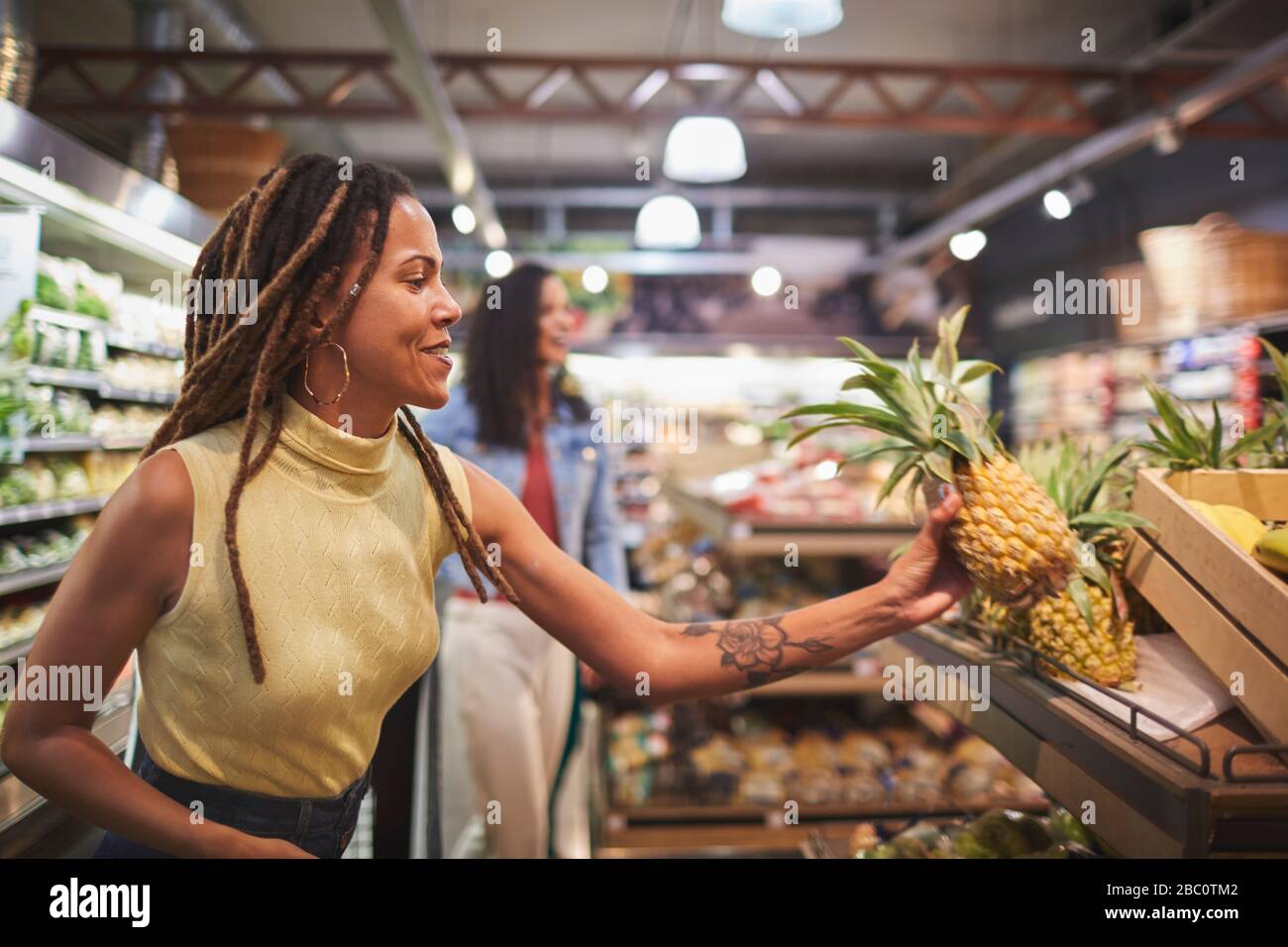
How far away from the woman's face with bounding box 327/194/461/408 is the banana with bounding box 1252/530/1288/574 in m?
1.27

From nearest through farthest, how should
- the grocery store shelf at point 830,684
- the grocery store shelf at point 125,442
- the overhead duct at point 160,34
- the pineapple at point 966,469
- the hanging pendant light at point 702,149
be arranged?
the pineapple at point 966,469, the grocery store shelf at point 125,442, the grocery store shelf at point 830,684, the hanging pendant light at point 702,149, the overhead duct at point 160,34

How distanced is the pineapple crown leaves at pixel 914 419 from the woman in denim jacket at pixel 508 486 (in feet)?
3.69

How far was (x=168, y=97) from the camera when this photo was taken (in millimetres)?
5969

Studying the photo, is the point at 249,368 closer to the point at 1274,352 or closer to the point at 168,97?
the point at 1274,352

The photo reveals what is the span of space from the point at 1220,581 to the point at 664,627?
836mm

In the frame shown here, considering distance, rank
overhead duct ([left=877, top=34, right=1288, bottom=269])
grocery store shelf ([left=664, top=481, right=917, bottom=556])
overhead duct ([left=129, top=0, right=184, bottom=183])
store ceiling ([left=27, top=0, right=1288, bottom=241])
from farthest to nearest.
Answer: store ceiling ([left=27, top=0, right=1288, bottom=241]), overhead duct ([left=129, top=0, right=184, bottom=183]), overhead duct ([left=877, top=34, right=1288, bottom=269]), grocery store shelf ([left=664, top=481, right=917, bottom=556])

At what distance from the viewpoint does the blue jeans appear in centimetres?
135

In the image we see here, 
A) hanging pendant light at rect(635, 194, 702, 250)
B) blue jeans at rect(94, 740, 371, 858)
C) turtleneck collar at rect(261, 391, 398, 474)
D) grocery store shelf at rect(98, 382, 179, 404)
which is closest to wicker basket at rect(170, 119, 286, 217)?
grocery store shelf at rect(98, 382, 179, 404)

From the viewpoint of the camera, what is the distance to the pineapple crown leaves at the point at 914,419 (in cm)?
152

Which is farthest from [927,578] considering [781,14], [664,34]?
[664,34]

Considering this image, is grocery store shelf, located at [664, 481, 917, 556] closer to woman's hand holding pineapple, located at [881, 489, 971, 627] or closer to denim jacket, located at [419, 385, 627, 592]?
denim jacket, located at [419, 385, 627, 592]

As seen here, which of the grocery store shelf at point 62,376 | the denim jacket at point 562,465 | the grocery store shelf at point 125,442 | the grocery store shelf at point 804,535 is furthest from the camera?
the grocery store shelf at point 804,535

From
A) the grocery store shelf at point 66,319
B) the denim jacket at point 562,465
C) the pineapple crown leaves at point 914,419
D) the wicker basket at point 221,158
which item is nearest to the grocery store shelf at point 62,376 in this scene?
the grocery store shelf at point 66,319

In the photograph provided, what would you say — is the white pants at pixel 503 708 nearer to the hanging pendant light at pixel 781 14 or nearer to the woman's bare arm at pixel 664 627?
the woman's bare arm at pixel 664 627
